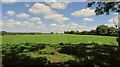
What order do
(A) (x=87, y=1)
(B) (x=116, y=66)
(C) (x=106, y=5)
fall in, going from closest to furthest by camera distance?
(B) (x=116, y=66)
(C) (x=106, y=5)
(A) (x=87, y=1)

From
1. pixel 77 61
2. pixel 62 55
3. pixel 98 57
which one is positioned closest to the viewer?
pixel 77 61

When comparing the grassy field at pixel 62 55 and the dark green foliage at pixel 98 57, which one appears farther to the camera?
the grassy field at pixel 62 55

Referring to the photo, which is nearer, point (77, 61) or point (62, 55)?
point (77, 61)

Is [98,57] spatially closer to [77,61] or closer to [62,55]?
[77,61]

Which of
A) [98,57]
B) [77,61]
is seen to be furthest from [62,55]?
[98,57]

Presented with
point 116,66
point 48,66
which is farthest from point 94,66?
point 48,66

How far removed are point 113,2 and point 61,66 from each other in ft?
30.5

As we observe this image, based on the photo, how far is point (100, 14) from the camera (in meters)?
9.56

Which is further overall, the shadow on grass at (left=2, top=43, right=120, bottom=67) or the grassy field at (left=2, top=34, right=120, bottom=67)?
the grassy field at (left=2, top=34, right=120, bottom=67)

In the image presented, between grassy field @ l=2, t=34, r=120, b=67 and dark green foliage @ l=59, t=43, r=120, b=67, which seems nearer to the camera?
dark green foliage @ l=59, t=43, r=120, b=67

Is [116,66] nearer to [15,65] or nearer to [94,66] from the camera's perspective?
[94,66]

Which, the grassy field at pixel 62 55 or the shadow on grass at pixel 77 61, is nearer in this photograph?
the shadow on grass at pixel 77 61

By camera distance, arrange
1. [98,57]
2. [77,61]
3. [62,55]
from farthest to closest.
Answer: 1. [62,55]
2. [98,57]
3. [77,61]

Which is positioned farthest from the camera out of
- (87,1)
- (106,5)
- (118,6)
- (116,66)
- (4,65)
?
(87,1)
